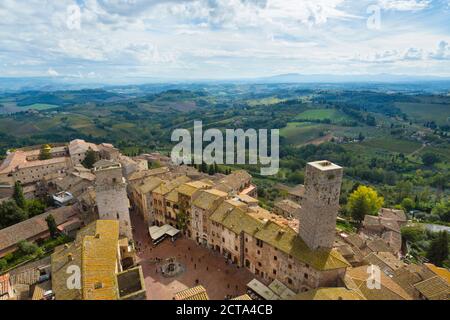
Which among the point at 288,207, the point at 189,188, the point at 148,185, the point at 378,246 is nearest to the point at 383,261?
the point at 378,246

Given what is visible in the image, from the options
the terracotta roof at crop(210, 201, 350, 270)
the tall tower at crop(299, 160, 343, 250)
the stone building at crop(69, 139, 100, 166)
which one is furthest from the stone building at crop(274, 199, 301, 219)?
the stone building at crop(69, 139, 100, 166)

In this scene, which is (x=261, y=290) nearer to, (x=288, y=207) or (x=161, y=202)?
(x=161, y=202)

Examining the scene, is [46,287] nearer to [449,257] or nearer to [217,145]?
[449,257]

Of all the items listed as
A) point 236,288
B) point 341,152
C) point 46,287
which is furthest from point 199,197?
point 341,152

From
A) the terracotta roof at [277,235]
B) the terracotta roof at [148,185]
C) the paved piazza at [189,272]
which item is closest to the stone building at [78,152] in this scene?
the terracotta roof at [148,185]

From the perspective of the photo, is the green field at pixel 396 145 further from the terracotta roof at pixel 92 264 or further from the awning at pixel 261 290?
the terracotta roof at pixel 92 264
